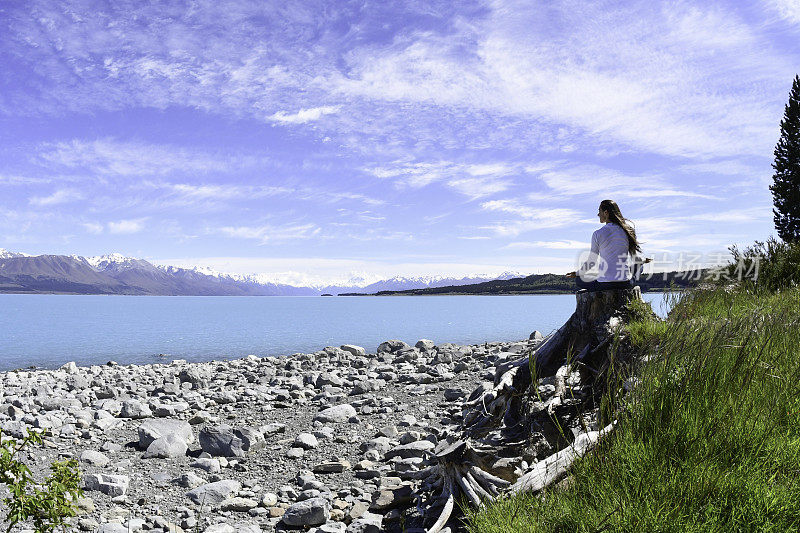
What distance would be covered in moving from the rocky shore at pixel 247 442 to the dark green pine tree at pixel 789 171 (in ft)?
138

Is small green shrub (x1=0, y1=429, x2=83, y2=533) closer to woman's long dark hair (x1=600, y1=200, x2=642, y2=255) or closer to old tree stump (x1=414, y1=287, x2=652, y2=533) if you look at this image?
old tree stump (x1=414, y1=287, x2=652, y2=533)

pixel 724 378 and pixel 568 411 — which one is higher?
pixel 724 378

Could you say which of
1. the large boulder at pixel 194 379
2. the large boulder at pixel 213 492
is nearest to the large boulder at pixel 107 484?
the large boulder at pixel 213 492

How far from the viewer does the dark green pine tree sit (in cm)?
4475

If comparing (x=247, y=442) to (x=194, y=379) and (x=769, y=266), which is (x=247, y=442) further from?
(x=769, y=266)

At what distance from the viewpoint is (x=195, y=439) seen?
1012 cm

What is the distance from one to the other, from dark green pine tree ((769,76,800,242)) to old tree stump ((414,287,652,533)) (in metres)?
47.6

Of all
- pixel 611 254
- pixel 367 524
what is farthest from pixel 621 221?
pixel 367 524

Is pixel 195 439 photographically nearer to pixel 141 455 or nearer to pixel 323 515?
pixel 141 455

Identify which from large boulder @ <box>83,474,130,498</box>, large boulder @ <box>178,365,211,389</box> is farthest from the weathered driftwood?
large boulder @ <box>178,365,211,389</box>

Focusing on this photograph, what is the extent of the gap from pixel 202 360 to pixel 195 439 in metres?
18.2

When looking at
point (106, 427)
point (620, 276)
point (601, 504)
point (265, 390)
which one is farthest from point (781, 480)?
point (265, 390)

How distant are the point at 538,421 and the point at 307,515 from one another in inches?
122

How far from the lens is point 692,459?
3.42m
